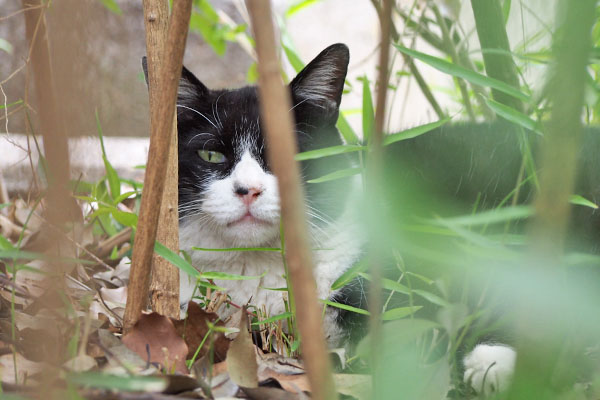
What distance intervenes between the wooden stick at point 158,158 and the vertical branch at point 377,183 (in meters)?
0.35

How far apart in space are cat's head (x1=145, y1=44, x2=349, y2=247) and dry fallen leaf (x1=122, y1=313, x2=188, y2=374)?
0.58 metres

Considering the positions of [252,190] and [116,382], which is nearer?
[116,382]

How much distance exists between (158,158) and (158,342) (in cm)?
35

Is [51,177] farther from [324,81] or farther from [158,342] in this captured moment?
[324,81]

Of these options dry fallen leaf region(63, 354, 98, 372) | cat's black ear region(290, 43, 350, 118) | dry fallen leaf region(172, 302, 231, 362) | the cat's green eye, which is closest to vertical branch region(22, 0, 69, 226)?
dry fallen leaf region(63, 354, 98, 372)

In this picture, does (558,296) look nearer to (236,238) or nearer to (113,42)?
(236,238)

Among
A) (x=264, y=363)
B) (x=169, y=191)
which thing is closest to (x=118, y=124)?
(x=169, y=191)

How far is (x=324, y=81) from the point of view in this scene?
5.67 ft

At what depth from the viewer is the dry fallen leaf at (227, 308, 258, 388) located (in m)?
0.96

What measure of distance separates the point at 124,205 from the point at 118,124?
17.3 inches

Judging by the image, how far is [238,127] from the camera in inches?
68.0

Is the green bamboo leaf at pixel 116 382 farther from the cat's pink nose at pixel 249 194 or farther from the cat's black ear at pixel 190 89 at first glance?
the cat's black ear at pixel 190 89

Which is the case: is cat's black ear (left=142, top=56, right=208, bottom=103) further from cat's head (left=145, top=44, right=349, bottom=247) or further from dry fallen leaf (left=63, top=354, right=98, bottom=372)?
dry fallen leaf (left=63, top=354, right=98, bottom=372)

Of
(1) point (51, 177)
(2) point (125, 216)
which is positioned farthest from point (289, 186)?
(2) point (125, 216)
